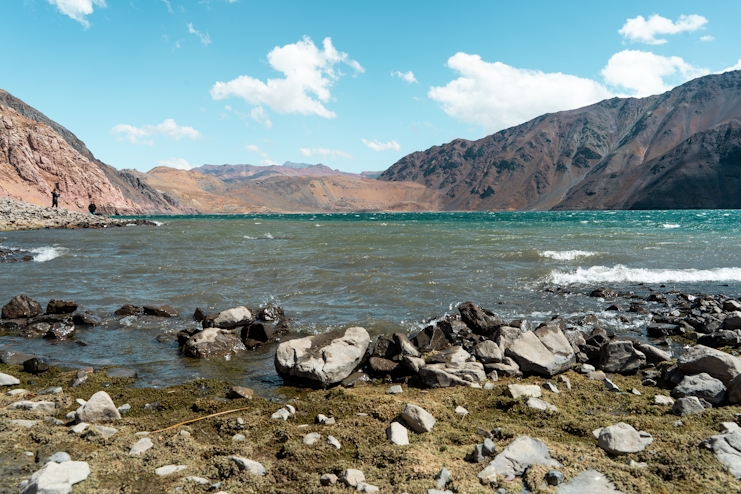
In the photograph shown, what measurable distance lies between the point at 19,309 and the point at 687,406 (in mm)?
16026

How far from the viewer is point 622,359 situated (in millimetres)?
9086

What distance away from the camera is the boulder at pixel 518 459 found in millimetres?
4832

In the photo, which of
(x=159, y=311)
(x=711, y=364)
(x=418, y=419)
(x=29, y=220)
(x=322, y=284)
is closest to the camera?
(x=418, y=419)

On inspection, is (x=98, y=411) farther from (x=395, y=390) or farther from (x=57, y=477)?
(x=395, y=390)

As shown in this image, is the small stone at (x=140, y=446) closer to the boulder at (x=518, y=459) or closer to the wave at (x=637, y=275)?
the boulder at (x=518, y=459)

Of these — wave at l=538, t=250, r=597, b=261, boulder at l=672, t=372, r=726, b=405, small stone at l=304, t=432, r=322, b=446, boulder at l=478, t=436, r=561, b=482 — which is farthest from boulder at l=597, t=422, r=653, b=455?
wave at l=538, t=250, r=597, b=261

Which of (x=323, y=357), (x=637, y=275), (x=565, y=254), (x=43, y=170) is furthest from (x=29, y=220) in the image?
(x=43, y=170)

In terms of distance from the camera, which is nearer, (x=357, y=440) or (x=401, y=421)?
(x=357, y=440)

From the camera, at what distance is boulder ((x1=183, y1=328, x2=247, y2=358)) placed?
10.1 metres

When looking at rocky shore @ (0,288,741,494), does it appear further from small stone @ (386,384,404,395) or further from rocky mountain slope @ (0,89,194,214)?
rocky mountain slope @ (0,89,194,214)

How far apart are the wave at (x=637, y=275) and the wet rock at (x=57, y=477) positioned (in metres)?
18.1

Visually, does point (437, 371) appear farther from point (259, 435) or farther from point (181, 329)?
point (181, 329)

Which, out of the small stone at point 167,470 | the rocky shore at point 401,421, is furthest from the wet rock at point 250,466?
the small stone at point 167,470

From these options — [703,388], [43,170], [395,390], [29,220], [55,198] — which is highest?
[43,170]
